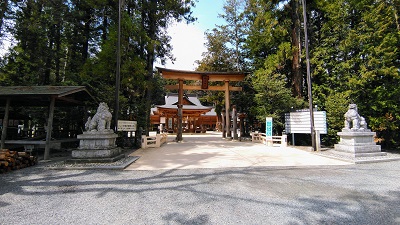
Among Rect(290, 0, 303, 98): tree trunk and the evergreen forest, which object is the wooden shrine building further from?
Rect(290, 0, 303, 98): tree trunk

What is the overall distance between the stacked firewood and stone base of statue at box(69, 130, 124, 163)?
4.06 ft

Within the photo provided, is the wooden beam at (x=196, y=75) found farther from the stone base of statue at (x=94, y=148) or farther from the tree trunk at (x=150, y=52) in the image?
the stone base of statue at (x=94, y=148)

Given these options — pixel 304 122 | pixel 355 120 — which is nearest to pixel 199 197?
pixel 355 120

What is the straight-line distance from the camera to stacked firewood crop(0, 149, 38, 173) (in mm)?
4941

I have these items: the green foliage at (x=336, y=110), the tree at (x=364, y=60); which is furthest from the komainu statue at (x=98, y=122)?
the tree at (x=364, y=60)

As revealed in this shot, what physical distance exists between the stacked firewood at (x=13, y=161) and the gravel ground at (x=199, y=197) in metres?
0.36

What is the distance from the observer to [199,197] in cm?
330

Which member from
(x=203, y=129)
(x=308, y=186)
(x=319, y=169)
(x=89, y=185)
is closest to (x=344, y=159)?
(x=319, y=169)

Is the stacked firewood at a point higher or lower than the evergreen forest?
lower

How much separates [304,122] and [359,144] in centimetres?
325

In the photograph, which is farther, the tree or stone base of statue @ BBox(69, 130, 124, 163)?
the tree

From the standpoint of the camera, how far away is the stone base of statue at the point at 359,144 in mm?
6837

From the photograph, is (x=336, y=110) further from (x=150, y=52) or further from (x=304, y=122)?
(x=150, y=52)

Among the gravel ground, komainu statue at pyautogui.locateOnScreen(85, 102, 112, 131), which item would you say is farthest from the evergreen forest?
the gravel ground
